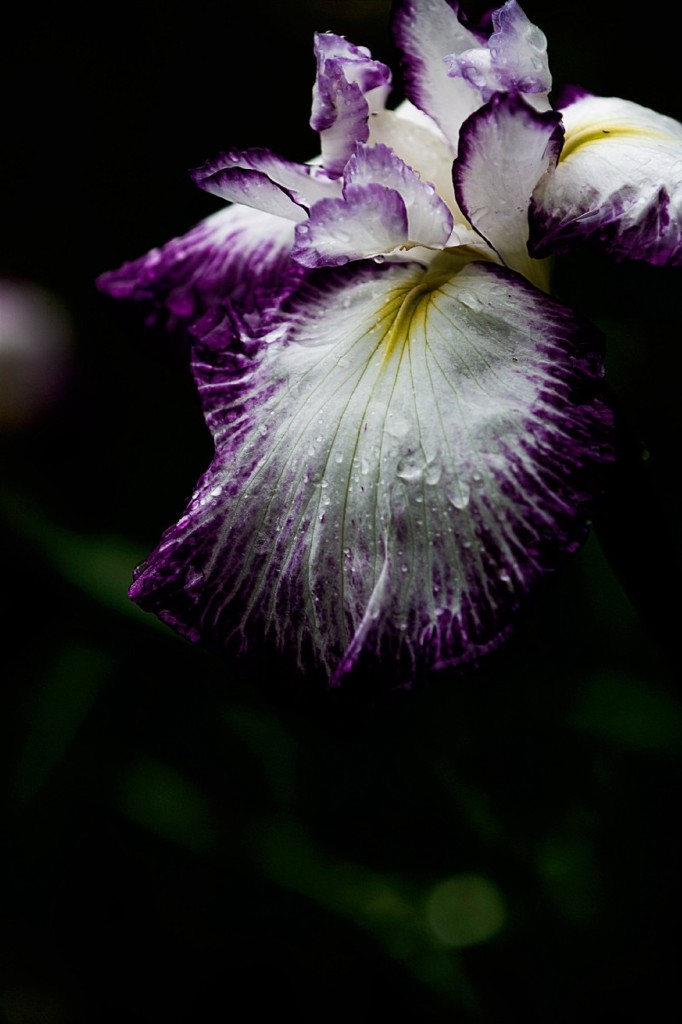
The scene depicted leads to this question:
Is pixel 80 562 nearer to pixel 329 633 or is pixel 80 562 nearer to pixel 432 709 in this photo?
pixel 432 709

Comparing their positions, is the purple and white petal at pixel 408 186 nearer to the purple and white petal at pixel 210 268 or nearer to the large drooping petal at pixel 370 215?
the large drooping petal at pixel 370 215

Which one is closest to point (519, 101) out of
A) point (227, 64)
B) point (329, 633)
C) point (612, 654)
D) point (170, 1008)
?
point (329, 633)

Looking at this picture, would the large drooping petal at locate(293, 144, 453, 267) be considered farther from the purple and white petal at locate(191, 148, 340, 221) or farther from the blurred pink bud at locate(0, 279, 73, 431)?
the blurred pink bud at locate(0, 279, 73, 431)

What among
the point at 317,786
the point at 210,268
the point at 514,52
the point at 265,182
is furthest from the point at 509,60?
the point at 317,786

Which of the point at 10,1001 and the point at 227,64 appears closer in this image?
the point at 10,1001

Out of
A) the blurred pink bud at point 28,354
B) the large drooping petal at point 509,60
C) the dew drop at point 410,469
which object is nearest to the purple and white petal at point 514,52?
the large drooping petal at point 509,60
